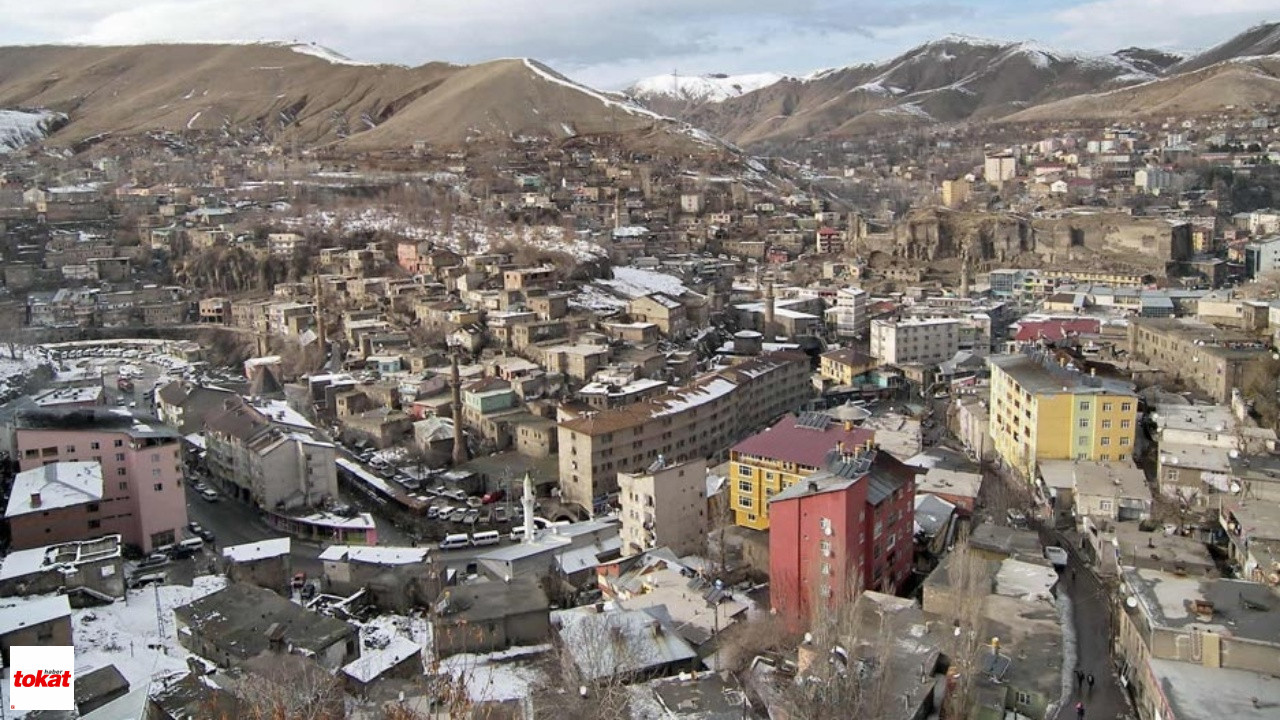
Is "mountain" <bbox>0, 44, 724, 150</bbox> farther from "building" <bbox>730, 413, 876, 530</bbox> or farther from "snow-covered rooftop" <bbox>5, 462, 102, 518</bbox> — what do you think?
"snow-covered rooftop" <bbox>5, 462, 102, 518</bbox>

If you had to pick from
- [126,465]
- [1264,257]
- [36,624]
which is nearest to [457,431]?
[126,465]

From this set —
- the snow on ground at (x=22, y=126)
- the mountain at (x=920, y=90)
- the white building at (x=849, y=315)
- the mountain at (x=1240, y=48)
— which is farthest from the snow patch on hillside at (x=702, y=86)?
the white building at (x=849, y=315)

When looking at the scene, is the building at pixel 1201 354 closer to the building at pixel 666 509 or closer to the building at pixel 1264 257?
the building at pixel 666 509

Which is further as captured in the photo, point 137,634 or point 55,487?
point 55,487

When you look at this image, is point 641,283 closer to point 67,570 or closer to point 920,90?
point 67,570

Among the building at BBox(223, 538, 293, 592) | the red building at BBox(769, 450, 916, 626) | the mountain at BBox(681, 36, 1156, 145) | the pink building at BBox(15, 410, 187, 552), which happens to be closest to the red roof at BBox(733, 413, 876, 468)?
the red building at BBox(769, 450, 916, 626)
